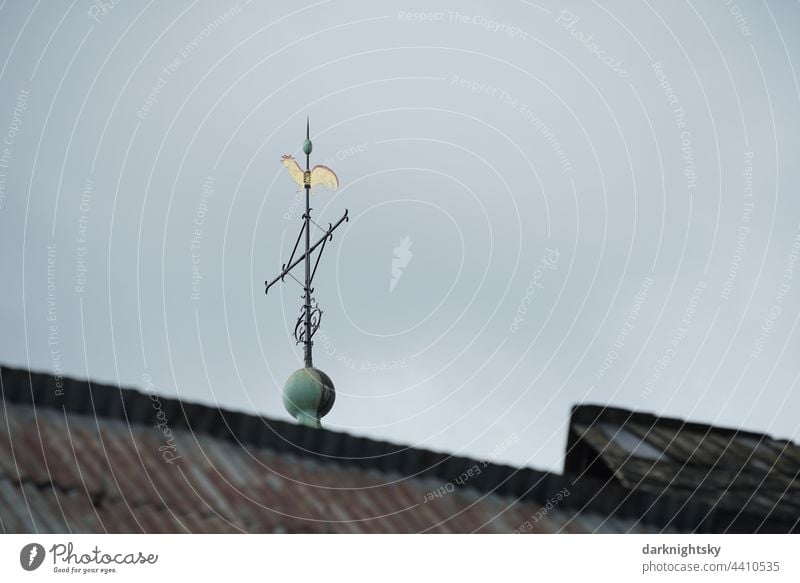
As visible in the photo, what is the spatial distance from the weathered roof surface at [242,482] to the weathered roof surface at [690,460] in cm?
30

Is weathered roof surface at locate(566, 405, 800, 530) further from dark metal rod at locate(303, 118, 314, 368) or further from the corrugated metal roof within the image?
dark metal rod at locate(303, 118, 314, 368)

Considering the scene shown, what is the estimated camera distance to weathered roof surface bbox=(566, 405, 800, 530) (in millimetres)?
6355

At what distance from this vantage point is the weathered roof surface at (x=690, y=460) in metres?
6.36

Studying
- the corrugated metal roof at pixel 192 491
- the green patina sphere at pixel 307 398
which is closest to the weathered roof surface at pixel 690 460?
the corrugated metal roof at pixel 192 491

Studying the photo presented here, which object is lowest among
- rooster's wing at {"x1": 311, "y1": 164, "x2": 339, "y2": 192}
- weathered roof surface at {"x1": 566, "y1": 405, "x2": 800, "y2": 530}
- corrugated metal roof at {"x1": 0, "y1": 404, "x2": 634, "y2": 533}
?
corrugated metal roof at {"x1": 0, "y1": 404, "x2": 634, "y2": 533}

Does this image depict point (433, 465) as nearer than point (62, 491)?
No

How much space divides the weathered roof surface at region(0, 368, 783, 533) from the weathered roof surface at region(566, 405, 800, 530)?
300 millimetres

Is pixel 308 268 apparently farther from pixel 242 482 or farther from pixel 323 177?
pixel 242 482

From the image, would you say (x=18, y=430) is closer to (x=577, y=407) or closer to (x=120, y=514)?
(x=120, y=514)

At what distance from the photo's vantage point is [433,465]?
5793 millimetres

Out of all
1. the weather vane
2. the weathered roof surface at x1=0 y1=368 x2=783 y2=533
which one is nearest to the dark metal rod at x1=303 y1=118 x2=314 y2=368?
the weather vane

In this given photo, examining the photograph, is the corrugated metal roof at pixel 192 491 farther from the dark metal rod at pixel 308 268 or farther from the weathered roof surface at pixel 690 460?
the dark metal rod at pixel 308 268
